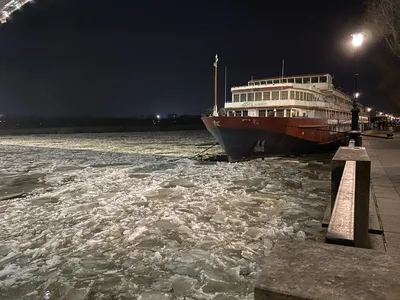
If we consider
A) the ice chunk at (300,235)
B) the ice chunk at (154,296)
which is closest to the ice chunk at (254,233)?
the ice chunk at (300,235)

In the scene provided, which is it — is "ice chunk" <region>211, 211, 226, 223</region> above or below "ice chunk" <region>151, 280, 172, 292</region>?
above

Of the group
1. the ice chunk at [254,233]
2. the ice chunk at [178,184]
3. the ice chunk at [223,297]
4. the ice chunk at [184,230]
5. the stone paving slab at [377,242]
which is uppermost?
the stone paving slab at [377,242]

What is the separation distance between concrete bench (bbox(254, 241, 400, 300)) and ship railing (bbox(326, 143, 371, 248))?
130cm

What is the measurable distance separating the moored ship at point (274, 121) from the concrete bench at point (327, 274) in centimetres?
1633

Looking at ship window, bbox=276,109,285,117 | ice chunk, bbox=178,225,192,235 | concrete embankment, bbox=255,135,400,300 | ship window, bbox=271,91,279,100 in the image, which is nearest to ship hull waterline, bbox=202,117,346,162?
ship window, bbox=276,109,285,117

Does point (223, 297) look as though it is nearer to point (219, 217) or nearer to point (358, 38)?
point (219, 217)

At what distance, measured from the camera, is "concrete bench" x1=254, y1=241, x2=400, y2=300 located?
1.20 m

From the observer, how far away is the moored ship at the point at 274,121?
18.1m

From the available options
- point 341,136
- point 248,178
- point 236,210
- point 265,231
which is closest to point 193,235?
point 265,231

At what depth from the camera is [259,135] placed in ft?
60.2

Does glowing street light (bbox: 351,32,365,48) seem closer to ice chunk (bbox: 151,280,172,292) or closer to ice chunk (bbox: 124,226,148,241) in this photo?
ice chunk (bbox: 124,226,148,241)

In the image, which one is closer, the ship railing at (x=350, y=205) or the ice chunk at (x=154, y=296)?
the ship railing at (x=350, y=205)

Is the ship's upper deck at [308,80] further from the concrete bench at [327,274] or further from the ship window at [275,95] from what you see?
the concrete bench at [327,274]

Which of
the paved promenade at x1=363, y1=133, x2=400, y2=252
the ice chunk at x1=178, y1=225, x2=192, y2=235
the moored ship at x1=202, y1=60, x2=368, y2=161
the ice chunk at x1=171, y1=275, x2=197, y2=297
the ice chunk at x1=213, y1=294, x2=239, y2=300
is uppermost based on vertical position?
the moored ship at x1=202, y1=60, x2=368, y2=161
